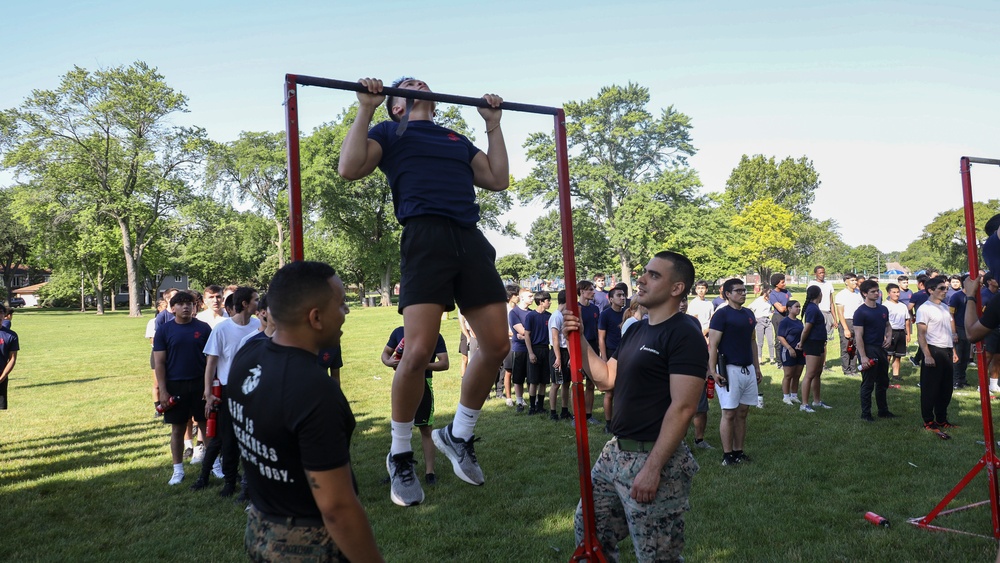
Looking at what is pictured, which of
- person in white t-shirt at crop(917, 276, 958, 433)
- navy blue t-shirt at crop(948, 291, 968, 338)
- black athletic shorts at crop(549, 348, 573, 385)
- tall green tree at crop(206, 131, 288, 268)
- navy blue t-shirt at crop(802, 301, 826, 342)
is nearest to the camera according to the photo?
person in white t-shirt at crop(917, 276, 958, 433)

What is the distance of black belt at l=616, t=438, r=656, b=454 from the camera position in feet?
12.1

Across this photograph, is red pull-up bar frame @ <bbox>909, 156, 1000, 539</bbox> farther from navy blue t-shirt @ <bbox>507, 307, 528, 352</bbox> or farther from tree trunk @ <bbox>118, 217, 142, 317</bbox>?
tree trunk @ <bbox>118, 217, 142, 317</bbox>

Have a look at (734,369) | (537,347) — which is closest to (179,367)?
(537,347)

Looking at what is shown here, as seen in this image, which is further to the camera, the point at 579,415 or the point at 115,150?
the point at 115,150

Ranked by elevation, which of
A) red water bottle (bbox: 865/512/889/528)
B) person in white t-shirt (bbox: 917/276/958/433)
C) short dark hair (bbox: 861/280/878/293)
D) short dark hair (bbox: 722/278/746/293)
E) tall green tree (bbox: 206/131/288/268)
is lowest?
red water bottle (bbox: 865/512/889/528)

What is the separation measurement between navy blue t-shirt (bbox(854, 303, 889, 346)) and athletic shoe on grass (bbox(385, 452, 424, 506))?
355 inches

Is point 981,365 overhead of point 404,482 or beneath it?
overhead

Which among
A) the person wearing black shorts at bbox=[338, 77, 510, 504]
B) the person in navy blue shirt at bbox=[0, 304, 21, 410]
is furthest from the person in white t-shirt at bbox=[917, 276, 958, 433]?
the person in navy blue shirt at bbox=[0, 304, 21, 410]

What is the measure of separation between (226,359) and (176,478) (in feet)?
5.62

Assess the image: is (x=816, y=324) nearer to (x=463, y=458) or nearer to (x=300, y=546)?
(x=463, y=458)

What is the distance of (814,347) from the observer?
36.7 ft

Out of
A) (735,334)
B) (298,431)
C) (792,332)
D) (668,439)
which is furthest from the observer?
(792,332)

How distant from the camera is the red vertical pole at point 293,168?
10.4ft

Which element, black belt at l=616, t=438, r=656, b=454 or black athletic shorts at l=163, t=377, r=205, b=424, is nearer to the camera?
black belt at l=616, t=438, r=656, b=454
